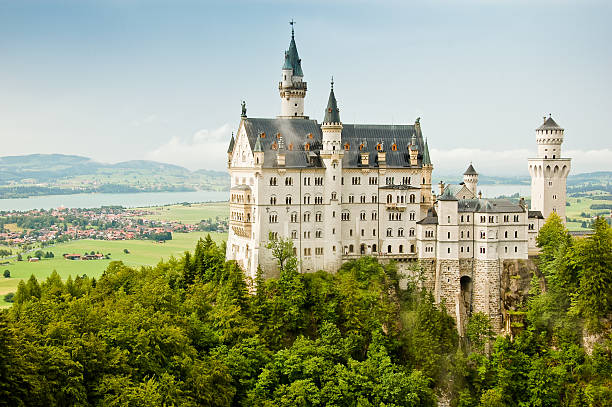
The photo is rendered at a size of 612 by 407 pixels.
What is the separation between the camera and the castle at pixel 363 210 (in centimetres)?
8488

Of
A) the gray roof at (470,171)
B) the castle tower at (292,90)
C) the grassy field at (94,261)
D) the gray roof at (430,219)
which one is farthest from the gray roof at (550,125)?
the grassy field at (94,261)

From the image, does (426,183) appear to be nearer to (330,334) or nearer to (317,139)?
(317,139)

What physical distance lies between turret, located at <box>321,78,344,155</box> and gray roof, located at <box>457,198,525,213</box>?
14646mm

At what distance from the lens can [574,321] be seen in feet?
274

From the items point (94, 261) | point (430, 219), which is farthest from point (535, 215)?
point (94, 261)

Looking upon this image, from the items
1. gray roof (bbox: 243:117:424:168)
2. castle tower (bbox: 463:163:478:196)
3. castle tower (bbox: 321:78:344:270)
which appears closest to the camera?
gray roof (bbox: 243:117:424:168)

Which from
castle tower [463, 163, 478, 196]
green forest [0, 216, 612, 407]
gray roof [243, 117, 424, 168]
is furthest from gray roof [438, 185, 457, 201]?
green forest [0, 216, 612, 407]

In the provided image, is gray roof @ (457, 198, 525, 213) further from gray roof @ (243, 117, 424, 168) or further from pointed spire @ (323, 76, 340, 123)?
pointed spire @ (323, 76, 340, 123)

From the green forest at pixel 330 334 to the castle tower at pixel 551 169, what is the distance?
23.3 ft

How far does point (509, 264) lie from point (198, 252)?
33910mm

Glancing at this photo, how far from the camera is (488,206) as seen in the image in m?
87.1

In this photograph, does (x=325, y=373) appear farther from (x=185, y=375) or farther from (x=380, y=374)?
(x=185, y=375)

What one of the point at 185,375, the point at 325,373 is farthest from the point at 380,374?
the point at 185,375

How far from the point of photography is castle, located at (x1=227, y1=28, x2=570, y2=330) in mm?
84875
